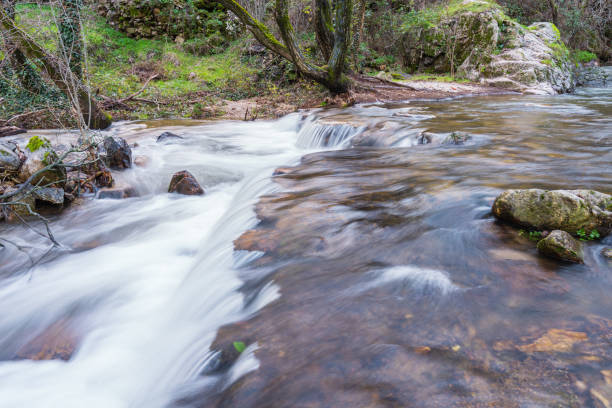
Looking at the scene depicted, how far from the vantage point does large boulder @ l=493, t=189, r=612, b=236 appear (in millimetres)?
2430

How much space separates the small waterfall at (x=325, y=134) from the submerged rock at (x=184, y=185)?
2877mm

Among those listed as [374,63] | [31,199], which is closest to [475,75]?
[374,63]

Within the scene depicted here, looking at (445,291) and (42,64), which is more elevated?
(42,64)

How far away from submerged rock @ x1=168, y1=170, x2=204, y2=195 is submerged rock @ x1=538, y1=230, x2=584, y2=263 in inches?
183

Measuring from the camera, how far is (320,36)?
11.2 m

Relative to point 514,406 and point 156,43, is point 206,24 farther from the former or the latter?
point 514,406

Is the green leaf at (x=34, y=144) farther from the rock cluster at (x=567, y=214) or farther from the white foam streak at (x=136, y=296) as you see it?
the rock cluster at (x=567, y=214)

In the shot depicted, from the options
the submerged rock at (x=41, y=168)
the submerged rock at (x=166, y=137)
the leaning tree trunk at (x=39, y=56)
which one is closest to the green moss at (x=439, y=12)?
the submerged rock at (x=166, y=137)

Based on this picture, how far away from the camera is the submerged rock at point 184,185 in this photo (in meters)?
5.60

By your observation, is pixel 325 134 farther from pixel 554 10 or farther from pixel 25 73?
pixel 554 10

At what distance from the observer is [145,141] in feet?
25.0

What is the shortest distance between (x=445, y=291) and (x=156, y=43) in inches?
770

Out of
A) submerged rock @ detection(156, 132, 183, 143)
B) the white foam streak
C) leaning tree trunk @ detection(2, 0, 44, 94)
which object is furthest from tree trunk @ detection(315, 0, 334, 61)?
leaning tree trunk @ detection(2, 0, 44, 94)

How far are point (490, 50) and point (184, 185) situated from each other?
1381cm
